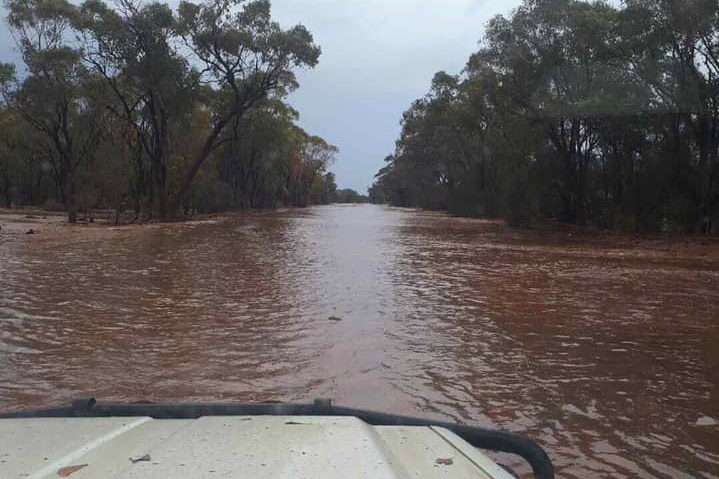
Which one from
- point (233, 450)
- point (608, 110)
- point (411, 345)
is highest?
point (608, 110)

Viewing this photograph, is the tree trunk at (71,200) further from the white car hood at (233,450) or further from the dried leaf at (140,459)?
the dried leaf at (140,459)

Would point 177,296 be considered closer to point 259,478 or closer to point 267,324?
point 267,324

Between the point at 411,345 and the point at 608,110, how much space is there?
63.6ft

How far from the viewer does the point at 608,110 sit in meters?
22.3

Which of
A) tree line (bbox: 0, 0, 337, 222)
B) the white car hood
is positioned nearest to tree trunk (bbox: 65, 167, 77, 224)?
tree line (bbox: 0, 0, 337, 222)

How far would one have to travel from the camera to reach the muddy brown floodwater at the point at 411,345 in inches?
160

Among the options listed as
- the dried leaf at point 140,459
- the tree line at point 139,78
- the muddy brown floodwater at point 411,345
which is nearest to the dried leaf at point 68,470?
the dried leaf at point 140,459

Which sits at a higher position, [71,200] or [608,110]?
[608,110]

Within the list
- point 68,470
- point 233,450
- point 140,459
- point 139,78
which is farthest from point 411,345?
point 139,78

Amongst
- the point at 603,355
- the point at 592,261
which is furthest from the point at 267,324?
the point at 592,261

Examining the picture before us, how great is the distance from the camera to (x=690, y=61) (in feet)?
69.2

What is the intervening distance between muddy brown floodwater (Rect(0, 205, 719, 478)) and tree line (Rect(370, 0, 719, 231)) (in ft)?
38.6

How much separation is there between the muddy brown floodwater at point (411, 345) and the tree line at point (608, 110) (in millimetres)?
11762

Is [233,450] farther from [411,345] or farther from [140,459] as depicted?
[411,345]
